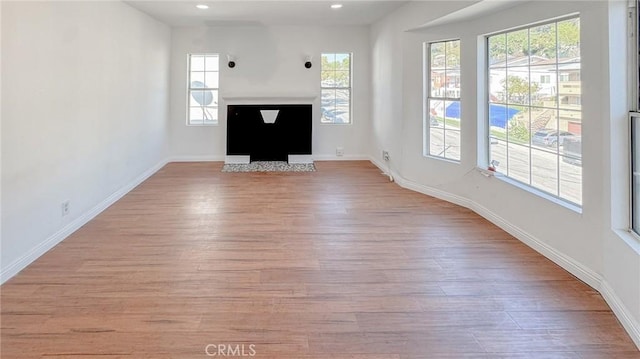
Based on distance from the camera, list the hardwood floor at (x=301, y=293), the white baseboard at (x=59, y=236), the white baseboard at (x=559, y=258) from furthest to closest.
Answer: the white baseboard at (x=59, y=236) < the white baseboard at (x=559, y=258) < the hardwood floor at (x=301, y=293)

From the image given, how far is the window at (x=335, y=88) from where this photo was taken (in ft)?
25.3

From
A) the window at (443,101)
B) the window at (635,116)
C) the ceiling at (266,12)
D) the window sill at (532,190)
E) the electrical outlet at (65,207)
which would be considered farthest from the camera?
the ceiling at (266,12)

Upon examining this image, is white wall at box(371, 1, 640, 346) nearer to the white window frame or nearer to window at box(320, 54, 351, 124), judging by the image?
the white window frame

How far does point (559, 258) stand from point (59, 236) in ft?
13.1

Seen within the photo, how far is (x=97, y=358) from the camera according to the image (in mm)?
1899

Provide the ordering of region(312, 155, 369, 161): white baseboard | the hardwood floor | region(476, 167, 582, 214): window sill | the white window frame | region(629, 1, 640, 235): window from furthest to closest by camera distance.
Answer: region(312, 155, 369, 161): white baseboard → the white window frame → region(476, 167, 582, 214): window sill → region(629, 1, 640, 235): window → the hardwood floor

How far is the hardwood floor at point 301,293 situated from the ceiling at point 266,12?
9.52 feet

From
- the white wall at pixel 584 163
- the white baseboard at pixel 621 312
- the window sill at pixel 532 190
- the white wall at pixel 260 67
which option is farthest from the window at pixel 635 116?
the white wall at pixel 260 67

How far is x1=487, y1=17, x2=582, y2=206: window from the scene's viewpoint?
3014mm

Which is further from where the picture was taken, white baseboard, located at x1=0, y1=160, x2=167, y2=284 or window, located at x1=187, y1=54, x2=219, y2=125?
window, located at x1=187, y1=54, x2=219, y2=125

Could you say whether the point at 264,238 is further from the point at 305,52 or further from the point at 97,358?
the point at 305,52

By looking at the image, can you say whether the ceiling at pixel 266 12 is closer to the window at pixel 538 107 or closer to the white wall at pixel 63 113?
the white wall at pixel 63 113

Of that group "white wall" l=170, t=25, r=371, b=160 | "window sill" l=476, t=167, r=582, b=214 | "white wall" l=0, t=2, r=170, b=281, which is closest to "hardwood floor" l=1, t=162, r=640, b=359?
"white wall" l=0, t=2, r=170, b=281

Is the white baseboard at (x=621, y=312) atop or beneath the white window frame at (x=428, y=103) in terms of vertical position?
beneath
